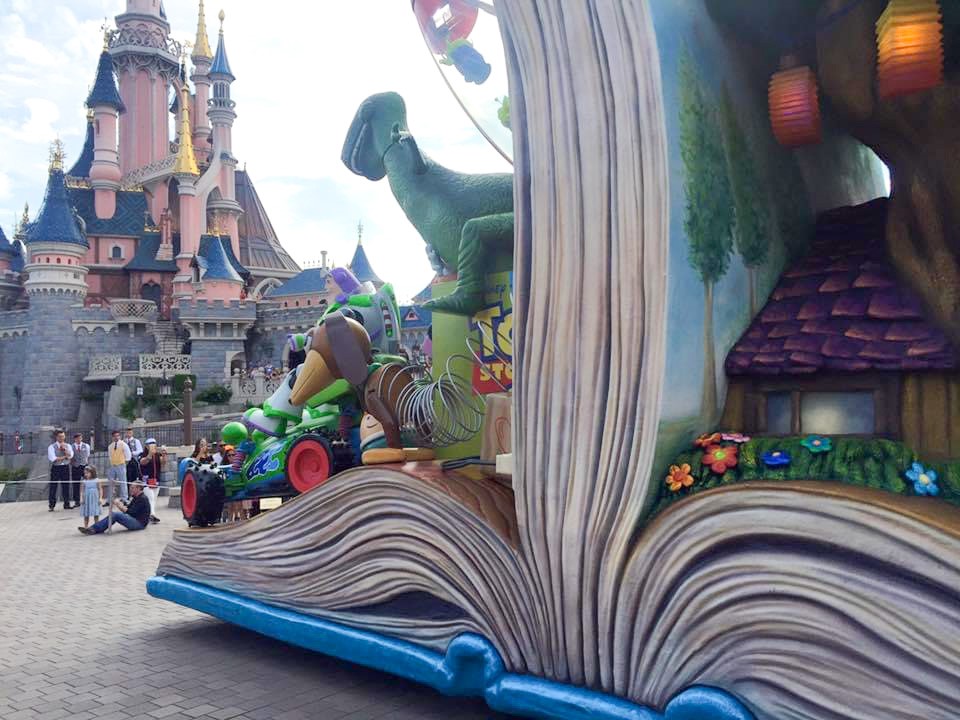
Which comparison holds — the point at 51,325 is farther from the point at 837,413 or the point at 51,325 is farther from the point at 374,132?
the point at 837,413

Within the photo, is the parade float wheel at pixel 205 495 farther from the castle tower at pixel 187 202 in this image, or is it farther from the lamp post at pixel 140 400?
the castle tower at pixel 187 202

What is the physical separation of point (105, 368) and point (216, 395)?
4503 millimetres

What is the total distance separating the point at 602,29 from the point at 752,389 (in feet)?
5.75

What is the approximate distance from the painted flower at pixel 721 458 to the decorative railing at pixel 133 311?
108 feet

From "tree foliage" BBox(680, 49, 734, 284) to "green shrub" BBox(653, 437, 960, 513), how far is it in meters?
0.80

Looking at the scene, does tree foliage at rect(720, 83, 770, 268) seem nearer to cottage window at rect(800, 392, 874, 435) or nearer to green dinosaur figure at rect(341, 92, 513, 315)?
cottage window at rect(800, 392, 874, 435)

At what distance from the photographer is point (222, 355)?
32281mm

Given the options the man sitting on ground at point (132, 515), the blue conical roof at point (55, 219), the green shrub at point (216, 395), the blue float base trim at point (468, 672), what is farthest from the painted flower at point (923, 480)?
the blue conical roof at point (55, 219)

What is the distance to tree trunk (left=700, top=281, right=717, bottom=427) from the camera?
12.0ft

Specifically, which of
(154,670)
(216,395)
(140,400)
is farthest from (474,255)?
(140,400)

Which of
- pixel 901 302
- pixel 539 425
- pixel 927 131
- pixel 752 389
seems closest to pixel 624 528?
pixel 539 425

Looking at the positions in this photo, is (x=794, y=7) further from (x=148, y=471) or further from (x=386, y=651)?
(x=148, y=471)

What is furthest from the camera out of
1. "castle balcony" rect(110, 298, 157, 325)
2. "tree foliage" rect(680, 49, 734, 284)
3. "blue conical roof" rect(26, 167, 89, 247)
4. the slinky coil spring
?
"castle balcony" rect(110, 298, 157, 325)

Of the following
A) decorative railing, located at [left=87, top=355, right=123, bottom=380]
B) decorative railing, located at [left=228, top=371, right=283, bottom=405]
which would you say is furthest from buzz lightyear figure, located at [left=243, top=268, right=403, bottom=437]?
decorative railing, located at [left=87, top=355, right=123, bottom=380]
